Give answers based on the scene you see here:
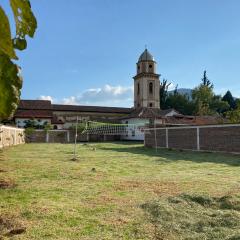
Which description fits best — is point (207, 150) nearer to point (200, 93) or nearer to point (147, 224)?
point (147, 224)

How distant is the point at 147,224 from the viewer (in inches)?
217

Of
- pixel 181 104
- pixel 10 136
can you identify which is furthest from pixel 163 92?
pixel 10 136

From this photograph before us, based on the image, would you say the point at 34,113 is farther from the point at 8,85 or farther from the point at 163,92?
the point at 8,85

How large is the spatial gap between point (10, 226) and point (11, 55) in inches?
194

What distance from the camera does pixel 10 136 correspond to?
33.2 metres

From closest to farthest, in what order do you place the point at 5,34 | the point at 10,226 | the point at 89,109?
the point at 5,34 → the point at 10,226 → the point at 89,109

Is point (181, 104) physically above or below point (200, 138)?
above

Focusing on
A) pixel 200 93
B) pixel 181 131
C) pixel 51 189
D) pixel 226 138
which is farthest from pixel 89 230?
pixel 200 93

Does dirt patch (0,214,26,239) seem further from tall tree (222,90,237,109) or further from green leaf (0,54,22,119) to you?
tall tree (222,90,237,109)

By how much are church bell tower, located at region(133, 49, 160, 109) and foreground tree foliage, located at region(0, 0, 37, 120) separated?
209 ft

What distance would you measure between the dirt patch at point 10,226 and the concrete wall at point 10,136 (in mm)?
21298

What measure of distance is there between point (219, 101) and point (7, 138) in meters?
50.8

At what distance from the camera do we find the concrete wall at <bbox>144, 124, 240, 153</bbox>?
72.4 feet

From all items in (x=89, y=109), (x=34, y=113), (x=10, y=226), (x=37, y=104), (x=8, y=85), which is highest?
(x=37, y=104)
